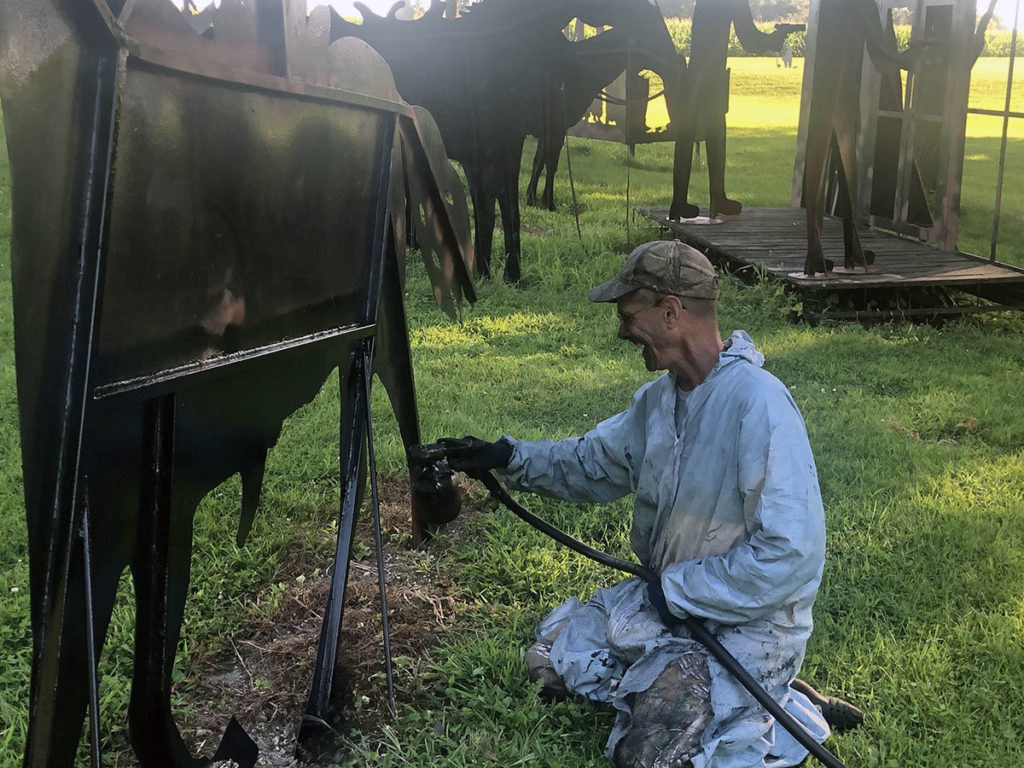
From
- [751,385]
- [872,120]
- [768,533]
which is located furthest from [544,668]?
[872,120]

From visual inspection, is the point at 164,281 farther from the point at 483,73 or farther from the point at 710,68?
the point at 710,68

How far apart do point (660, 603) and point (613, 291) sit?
0.84 m

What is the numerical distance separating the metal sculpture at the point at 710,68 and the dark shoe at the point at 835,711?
6.56m

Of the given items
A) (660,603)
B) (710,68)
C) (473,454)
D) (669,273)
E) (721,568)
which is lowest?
(660,603)

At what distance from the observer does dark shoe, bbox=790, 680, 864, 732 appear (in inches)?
106

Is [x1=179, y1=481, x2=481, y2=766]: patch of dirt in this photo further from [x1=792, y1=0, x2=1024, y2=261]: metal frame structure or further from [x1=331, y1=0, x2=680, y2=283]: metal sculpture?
[x1=792, y1=0, x2=1024, y2=261]: metal frame structure

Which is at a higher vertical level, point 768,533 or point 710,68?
point 710,68

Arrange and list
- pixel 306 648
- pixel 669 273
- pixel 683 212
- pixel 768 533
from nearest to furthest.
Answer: pixel 768 533 < pixel 669 273 < pixel 306 648 < pixel 683 212

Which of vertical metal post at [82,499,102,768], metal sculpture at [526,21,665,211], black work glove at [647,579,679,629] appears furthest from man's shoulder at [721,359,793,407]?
metal sculpture at [526,21,665,211]

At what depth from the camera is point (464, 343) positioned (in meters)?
6.56

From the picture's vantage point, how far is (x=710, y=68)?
8641mm

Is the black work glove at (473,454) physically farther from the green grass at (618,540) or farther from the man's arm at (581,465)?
the green grass at (618,540)

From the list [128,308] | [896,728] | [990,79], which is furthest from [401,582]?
[990,79]

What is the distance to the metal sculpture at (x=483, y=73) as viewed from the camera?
25.0ft
